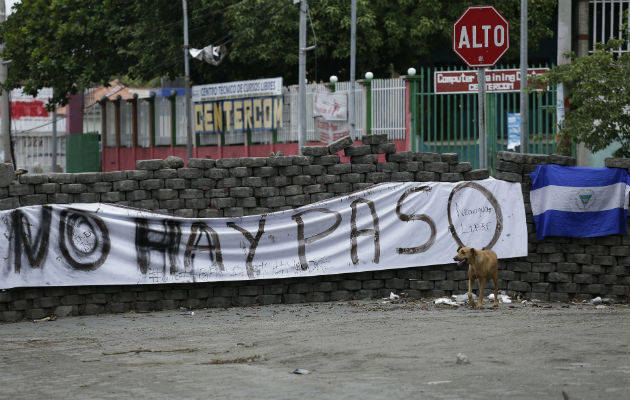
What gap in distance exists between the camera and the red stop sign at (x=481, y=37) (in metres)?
12.3

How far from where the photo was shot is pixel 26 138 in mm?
54344

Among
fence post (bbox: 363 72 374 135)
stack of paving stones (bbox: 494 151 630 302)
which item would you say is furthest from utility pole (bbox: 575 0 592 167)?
stack of paving stones (bbox: 494 151 630 302)

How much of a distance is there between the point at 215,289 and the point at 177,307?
506 millimetres

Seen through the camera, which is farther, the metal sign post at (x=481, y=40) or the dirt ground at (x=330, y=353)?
the metal sign post at (x=481, y=40)

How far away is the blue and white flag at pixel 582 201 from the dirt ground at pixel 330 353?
37.9 inches

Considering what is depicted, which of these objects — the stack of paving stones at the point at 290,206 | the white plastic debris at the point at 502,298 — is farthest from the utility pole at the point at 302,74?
the white plastic debris at the point at 502,298

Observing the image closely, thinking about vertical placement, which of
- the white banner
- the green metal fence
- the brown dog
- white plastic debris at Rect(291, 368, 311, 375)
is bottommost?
white plastic debris at Rect(291, 368, 311, 375)

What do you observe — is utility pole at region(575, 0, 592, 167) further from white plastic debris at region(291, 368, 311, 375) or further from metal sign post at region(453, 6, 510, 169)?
white plastic debris at region(291, 368, 311, 375)

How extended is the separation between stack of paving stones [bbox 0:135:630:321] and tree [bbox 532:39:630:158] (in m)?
1.25

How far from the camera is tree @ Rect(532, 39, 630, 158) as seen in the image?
13.7 metres

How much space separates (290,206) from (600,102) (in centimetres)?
444

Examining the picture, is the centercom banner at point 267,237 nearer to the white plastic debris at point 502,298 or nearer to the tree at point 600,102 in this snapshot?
the white plastic debris at point 502,298

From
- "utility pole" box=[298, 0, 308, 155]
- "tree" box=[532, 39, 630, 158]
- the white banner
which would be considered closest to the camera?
"tree" box=[532, 39, 630, 158]

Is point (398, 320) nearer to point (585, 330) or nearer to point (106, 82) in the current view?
point (585, 330)
